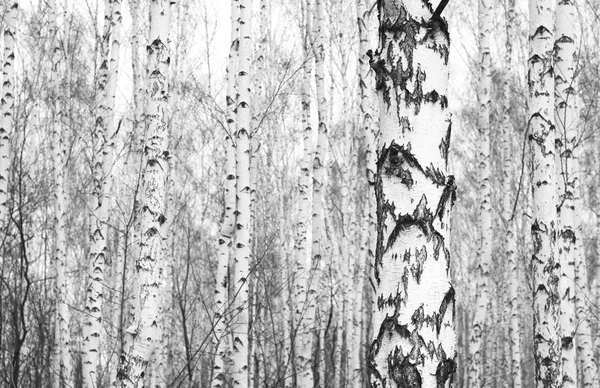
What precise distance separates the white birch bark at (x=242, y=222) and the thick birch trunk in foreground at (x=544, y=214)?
2.59m

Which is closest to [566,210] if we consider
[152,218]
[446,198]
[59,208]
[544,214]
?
[544,214]

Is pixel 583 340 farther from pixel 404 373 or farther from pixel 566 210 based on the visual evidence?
pixel 404 373

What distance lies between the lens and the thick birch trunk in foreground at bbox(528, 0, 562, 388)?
4.75 metres

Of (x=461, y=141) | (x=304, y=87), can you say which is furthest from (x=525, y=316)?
(x=304, y=87)

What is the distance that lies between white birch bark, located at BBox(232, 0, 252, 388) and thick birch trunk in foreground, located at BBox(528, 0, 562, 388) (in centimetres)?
259

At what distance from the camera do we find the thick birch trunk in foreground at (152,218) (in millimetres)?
4926

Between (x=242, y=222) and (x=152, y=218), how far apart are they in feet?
4.37

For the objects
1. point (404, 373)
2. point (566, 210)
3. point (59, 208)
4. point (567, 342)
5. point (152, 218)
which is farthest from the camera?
point (59, 208)

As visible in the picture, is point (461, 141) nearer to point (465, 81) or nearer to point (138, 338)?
point (465, 81)

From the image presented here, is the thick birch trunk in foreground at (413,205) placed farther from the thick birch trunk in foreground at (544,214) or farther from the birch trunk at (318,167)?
the birch trunk at (318,167)

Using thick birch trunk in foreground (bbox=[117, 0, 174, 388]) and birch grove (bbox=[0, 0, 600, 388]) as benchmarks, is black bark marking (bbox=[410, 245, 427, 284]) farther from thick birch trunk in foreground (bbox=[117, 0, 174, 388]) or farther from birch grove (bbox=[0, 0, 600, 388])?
thick birch trunk in foreground (bbox=[117, 0, 174, 388])

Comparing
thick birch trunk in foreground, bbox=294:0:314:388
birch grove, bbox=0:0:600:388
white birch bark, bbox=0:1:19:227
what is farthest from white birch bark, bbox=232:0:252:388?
white birch bark, bbox=0:1:19:227

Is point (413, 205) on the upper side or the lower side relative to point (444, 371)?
upper

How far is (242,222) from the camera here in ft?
20.7
